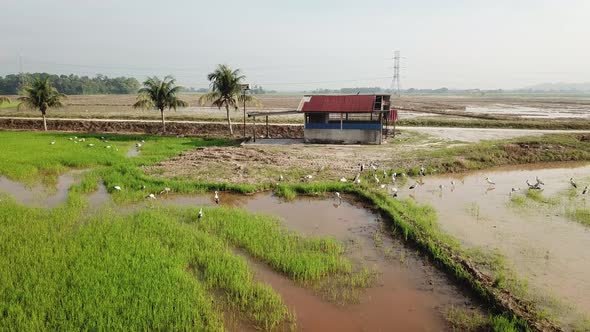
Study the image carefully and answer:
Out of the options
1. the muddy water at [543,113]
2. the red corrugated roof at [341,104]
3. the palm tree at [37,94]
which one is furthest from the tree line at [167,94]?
the muddy water at [543,113]

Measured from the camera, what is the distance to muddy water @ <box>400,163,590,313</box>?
775 centimetres

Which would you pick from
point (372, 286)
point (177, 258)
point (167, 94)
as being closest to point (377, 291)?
point (372, 286)

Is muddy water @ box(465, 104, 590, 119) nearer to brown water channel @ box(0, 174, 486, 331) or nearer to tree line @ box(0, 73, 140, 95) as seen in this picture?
brown water channel @ box(0, 174, 486, 331)

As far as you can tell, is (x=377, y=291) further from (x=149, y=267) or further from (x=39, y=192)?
(x=39, y=192)

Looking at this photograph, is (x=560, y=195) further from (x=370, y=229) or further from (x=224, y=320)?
(x=224, y=320)

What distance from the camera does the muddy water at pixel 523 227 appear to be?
25.4ft

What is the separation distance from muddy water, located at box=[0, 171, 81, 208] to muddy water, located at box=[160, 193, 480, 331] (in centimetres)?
785

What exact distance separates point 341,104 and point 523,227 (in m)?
15.2

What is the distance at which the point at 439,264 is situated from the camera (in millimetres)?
8477

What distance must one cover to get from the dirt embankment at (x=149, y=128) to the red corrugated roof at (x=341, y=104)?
450 cm

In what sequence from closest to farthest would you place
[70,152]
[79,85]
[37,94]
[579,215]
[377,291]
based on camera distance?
[377,291] → [579,215] → [70,152] → [37,94] → [79,85]

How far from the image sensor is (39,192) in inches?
532

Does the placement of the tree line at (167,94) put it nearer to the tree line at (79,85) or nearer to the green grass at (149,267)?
the green grass at (149,267)

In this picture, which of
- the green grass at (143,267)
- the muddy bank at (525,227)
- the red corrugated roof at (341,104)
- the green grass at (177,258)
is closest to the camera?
the green grass at (143,267)
